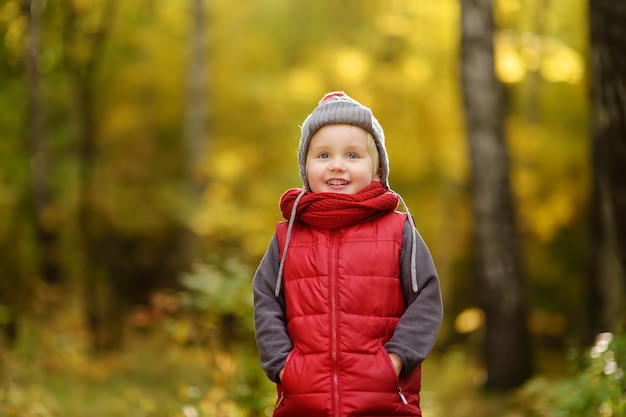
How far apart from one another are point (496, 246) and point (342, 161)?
22.8 feet

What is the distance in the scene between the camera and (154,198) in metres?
19.5

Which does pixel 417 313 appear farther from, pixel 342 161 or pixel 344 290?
pixel 342 161

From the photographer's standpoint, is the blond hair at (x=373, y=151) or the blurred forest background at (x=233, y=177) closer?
the blond hair at (x=373, y=151)

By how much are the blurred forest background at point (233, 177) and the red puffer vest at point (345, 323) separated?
2.77m

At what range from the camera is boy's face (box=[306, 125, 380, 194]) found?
10.8 ft

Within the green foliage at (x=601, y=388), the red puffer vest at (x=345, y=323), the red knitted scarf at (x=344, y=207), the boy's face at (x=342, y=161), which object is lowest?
the green foliage at (x=601, y=388)

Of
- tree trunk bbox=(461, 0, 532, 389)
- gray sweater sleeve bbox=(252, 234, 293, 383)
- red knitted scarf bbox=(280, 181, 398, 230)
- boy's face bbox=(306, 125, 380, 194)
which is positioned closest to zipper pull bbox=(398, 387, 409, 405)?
gray sweater sleeve bbox=(252, 234, 293, 383)

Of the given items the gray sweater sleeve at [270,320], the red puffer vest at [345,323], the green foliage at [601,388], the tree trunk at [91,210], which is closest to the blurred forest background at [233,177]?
the tree trunk at [91,210]

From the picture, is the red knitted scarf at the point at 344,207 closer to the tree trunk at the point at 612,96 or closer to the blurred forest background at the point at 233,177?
the tree trunk at the point at 612,96

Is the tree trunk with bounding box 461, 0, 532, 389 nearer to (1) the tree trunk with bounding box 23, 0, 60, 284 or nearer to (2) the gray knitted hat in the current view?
(2) the gray knitted hat

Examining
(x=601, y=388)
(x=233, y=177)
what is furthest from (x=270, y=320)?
(x=233, y=177)

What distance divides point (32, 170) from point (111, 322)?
2.85 metres

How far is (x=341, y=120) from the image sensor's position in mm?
3285

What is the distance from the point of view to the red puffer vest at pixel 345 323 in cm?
307
